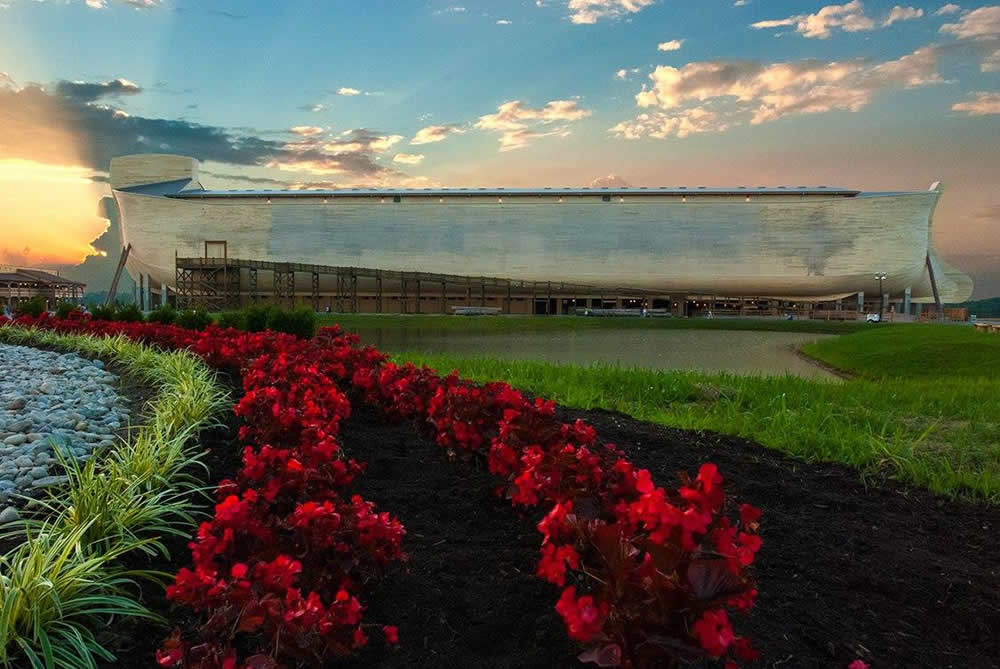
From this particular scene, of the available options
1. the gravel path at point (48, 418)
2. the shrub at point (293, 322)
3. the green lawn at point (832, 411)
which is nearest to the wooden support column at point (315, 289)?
the shrub at point (293, 322)

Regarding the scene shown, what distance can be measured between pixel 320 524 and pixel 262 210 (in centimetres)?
7147

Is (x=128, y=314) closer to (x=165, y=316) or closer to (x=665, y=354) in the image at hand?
(x=165, y=316)

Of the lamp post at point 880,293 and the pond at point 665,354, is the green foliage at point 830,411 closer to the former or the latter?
the pond at point 665,354

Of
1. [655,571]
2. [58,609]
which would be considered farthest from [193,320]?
[655,571]

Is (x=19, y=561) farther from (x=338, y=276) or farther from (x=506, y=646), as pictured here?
(x=338, y=276)

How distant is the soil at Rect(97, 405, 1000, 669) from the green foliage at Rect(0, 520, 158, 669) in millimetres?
112

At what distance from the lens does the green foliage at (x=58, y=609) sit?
203cm

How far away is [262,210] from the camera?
67.9 m

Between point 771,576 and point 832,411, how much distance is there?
4767 mm

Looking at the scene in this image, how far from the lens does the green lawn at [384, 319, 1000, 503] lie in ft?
16.3

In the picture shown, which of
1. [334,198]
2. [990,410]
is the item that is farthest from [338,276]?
[990,410]

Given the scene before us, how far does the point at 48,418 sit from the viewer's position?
4.98 metres

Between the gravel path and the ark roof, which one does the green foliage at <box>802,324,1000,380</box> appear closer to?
the gravel path

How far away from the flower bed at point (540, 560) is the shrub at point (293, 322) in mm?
10112
